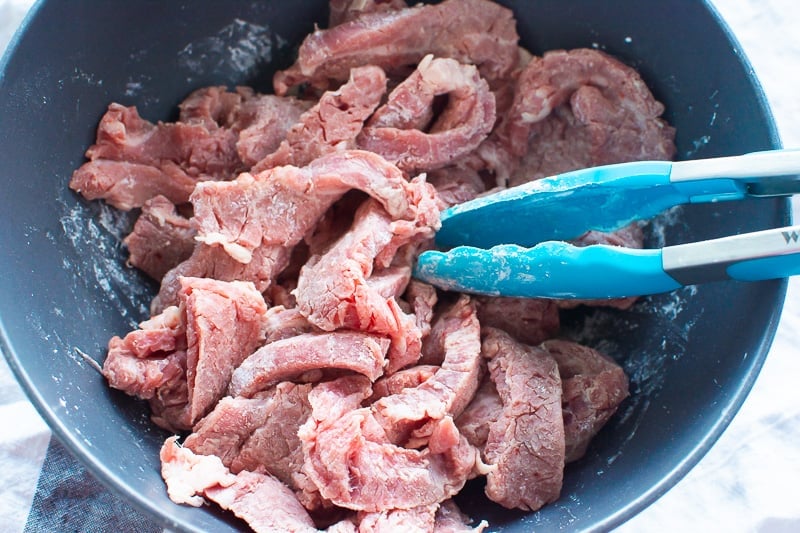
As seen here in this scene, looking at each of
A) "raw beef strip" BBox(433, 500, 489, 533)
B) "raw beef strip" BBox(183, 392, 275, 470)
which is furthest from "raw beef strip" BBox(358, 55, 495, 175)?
"raw beef strip" BBox(433, 500, 489, 533)

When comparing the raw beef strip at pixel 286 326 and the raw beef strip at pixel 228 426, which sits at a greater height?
the raw beef strip at pixel 286 326

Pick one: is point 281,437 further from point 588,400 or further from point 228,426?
point 588,400

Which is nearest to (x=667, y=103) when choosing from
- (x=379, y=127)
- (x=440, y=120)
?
(x=440, y=120)

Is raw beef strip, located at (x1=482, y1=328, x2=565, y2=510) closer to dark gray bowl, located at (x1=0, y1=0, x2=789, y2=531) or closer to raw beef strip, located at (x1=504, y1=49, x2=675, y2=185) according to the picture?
dark gray bowl, located at (x1=0, y1=0, x2=789, y2=531)

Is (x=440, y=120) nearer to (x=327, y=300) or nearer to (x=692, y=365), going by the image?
(x=327, y=300)

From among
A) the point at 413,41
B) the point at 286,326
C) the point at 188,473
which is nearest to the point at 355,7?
the point at 413,41

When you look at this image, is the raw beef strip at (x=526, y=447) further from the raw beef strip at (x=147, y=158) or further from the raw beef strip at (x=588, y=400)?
the raw beef strip at (x=147, y=158)

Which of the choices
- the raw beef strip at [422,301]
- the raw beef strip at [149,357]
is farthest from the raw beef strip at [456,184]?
the raw beef strip at [149,357]
